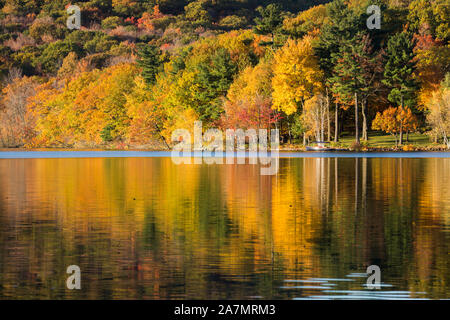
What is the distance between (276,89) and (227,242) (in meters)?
73.6

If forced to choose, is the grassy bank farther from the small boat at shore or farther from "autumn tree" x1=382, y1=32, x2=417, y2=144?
"autumn tree" x1=382, y1=32, x2=417, y2=144

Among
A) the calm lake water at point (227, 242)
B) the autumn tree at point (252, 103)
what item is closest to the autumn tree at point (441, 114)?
the autumn tree at point (252, 103)

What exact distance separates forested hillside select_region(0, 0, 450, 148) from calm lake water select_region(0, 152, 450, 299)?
188 feet

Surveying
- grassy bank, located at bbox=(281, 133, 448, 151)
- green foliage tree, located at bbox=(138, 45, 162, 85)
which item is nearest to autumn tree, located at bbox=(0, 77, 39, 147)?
green foliage tree, located at bbox=(138, 45, 162, 85)

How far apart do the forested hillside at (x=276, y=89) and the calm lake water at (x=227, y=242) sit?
57238 millimetres

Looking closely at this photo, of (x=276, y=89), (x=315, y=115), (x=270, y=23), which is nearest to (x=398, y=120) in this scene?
(x=315, y=115)

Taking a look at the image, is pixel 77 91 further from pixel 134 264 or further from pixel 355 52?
pixel 134 264

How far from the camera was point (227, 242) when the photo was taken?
18875 mm

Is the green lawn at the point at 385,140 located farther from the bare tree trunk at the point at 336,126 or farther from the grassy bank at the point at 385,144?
the bare tree trunk at the point at 336,126

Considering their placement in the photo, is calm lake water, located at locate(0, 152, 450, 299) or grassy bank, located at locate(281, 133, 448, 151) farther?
grassy bank, located at locate(281, 133, 448, 151)

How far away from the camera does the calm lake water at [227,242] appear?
14.1 meters

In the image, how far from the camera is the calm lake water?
14.1m

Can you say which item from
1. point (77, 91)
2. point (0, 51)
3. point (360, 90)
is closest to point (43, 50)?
point (0, 51)

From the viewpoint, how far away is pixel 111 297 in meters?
13.4
